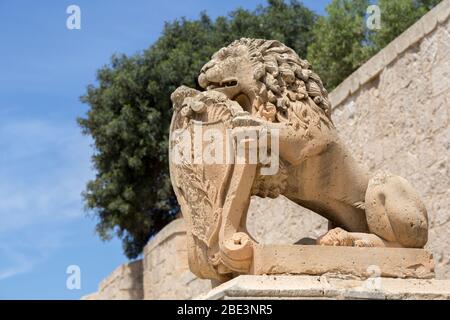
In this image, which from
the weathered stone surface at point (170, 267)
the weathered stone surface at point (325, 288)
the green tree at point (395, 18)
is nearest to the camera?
the weathered stone surface at point (325, 288)

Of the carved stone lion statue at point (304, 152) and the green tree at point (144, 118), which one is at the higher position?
the green tree at point (144, 118)

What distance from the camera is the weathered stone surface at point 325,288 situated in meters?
4.27

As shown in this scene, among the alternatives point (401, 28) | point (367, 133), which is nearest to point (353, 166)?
point (367, 133)

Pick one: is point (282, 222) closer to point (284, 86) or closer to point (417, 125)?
point (417, 125)

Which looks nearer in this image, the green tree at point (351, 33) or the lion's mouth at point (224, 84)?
the lion's mouth at point (224, 84)

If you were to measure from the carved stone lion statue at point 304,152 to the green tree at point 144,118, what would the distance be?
12148mm

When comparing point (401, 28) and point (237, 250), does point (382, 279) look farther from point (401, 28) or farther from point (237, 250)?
point (401, 28)

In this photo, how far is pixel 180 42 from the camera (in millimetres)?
18453

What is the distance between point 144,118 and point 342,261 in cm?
1318

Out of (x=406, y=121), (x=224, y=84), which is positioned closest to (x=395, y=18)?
(x=406, y=121)

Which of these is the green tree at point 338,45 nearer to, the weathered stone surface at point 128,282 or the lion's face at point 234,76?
the weathered stone surface at point 128,282

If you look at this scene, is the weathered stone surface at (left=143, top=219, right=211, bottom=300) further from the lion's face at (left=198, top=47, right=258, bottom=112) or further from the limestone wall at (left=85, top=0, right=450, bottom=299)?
A: the lion's face at (left=198, top=47, right=258, bottom=112)

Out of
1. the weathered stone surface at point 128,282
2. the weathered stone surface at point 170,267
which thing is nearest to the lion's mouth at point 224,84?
the weathered stone surface at point 170,267
